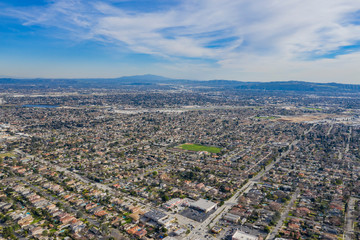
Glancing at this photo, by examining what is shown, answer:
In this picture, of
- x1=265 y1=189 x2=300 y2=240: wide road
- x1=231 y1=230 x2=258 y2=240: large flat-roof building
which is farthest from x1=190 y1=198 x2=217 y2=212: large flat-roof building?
x1=265 y1=189 x2=300 y2=240: wide road

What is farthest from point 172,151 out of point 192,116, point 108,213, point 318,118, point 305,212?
point 318,118

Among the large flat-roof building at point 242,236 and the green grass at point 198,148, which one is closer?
the large flat-roof building at point 242,236

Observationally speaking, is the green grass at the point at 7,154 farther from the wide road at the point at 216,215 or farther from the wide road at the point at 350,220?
the wide road at the point at 350,220

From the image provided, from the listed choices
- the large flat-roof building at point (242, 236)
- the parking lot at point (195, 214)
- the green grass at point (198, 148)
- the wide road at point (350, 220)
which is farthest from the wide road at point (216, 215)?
the green grass at point (198, 148)

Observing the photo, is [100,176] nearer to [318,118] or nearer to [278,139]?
[278,139]

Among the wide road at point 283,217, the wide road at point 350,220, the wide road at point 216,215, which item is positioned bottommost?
the wide road at point 216,215

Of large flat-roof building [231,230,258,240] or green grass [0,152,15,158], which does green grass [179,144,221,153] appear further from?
green grass [0,152,15,158]

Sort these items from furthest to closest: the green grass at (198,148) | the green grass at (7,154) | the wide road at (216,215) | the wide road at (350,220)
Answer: the green grass at (198,148) → the green grass at (7,154) → the wide road at (350,220) → the wide road at (216,215)

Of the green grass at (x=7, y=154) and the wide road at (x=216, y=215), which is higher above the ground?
the green grass at (x=7, y=154)
